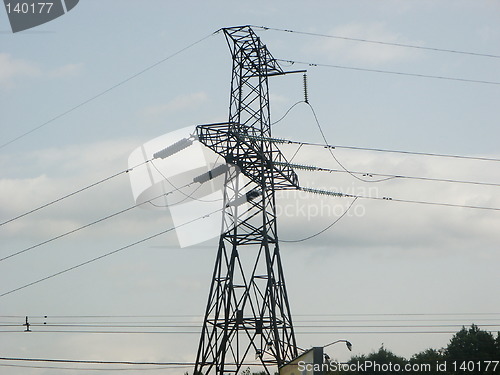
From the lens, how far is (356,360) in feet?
306

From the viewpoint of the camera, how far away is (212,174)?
44719 mm

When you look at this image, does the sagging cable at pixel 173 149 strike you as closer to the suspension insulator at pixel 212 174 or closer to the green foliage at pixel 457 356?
the suspension insulator at pixel 212 174

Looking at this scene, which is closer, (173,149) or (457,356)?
(173,149)

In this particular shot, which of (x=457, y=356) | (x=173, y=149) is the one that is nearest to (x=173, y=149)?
(x=173, y=149)

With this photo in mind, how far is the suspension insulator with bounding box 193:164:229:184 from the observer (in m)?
44.7

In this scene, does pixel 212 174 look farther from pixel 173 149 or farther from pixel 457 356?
pixel 457 356

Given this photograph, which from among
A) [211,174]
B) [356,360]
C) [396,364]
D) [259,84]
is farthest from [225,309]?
[356,360]

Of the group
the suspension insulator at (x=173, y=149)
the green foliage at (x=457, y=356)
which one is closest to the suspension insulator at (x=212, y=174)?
the suspension insulator at (x=173, y=149)

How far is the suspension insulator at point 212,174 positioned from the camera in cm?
4466

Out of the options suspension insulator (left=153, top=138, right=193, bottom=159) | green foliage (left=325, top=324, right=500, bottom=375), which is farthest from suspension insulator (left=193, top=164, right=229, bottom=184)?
green foliage (left=325, top=324, right=500, bottom=375)

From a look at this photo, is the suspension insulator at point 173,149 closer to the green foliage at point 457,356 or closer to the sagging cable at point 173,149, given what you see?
the sagging cable at point 173,149

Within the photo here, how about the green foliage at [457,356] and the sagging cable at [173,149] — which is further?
the green foliage at [457,356]

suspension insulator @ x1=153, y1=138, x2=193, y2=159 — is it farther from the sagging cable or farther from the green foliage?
the green foliage

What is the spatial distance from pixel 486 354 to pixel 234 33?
5898 centimetres
